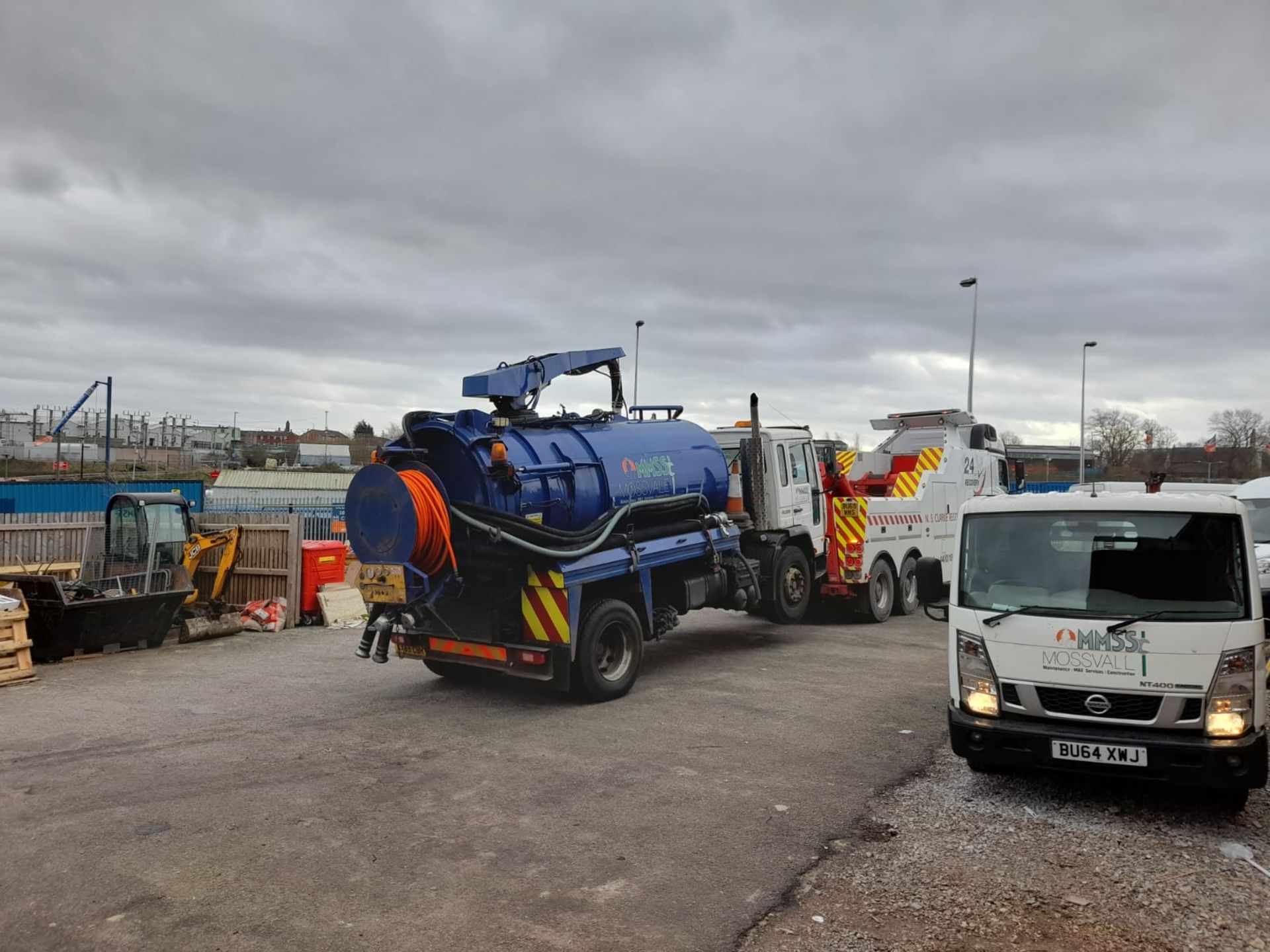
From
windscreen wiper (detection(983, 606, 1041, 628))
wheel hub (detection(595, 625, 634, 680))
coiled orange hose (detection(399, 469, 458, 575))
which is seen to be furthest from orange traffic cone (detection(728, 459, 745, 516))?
windscreen wiper (detection(983, 606, 1041, 628))

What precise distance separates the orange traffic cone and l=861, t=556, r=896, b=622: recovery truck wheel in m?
2.87

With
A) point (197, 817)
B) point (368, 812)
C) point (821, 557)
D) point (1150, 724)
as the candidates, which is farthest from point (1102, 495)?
point (821, 557)

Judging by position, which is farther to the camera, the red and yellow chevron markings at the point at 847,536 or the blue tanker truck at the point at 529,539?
the red and yellow chevron markings at the point at 847,536

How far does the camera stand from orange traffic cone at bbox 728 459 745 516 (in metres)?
11.8

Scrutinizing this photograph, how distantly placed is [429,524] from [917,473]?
9.78 metres

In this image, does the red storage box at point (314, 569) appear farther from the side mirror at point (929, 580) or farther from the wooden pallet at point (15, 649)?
the side mirror at point (929, 580)

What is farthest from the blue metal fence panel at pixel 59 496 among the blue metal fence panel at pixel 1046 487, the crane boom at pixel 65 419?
the blue metal fence panel at pixel 1046 487

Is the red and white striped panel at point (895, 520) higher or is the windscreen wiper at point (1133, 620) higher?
the red and white striped panel at point (895, 520)

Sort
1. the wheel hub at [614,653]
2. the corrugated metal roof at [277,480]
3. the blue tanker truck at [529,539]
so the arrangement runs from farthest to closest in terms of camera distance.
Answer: the corrugated metal roof at [277,480], the wheel hub at [614,653], the blue tanker truck at [529,539]

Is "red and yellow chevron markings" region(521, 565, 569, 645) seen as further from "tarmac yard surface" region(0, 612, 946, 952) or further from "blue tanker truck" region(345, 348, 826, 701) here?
"tarmac yard surface" region(0, 612, 946, 952)

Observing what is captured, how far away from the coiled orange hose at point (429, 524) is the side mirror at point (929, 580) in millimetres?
4026

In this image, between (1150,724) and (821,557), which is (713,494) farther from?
(1150,724)

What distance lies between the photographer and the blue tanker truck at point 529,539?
8297 millimetres

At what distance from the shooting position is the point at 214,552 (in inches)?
572
